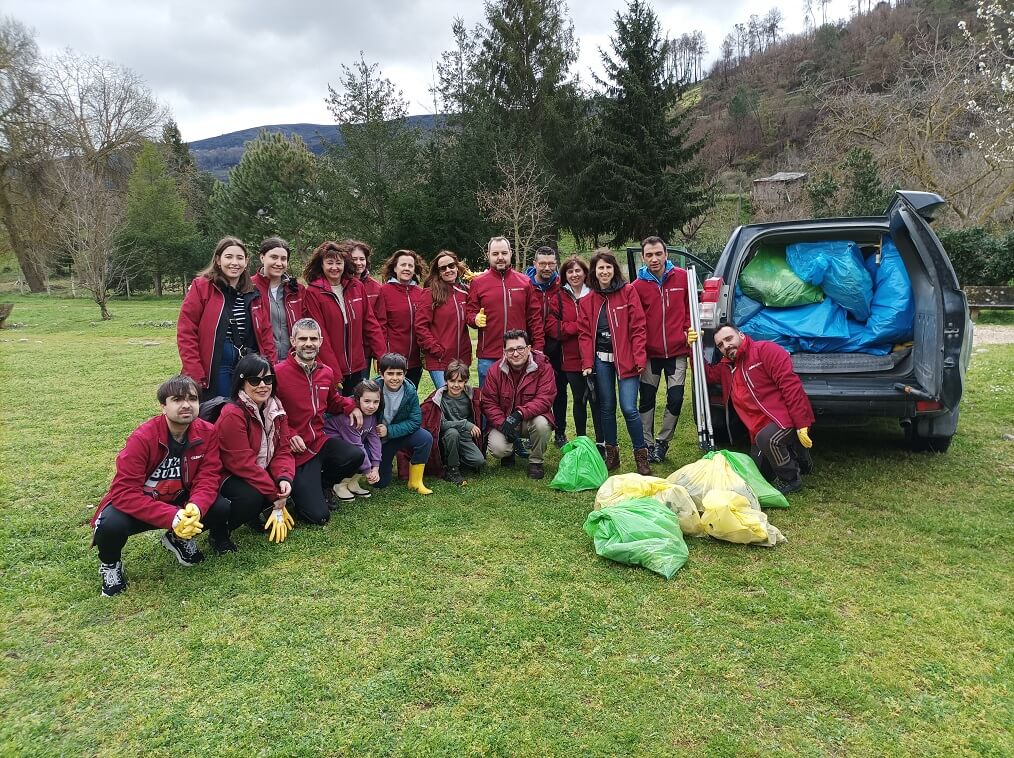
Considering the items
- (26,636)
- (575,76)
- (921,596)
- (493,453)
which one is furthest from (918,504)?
(575,76)

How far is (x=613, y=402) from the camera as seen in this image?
495 cm

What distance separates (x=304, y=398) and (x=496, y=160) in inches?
814

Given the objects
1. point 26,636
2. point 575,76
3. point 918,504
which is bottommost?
point 918,504

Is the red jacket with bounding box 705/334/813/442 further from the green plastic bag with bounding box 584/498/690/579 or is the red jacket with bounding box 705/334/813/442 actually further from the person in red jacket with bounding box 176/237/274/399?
the person in red jacket with bounding box 176/237/274/399

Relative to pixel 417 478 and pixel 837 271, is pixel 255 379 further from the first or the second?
pixel 837 271

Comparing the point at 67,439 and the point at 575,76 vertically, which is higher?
the point at 575,76

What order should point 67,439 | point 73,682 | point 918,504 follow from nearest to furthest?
point 73,682 < point 918,504 < point 67,439

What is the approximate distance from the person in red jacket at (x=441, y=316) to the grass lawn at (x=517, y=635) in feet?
4.05

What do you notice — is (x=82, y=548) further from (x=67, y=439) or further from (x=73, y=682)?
(x=67, y=439)

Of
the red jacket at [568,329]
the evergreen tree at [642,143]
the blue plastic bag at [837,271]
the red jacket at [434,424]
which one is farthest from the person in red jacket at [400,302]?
the evergreen tree at [642,143]

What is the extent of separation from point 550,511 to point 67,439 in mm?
4918

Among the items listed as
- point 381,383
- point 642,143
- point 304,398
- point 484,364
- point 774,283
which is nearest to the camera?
point 304,398

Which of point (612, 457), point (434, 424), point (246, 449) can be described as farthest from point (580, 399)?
point (246, 449)

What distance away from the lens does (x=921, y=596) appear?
2.96 meters
